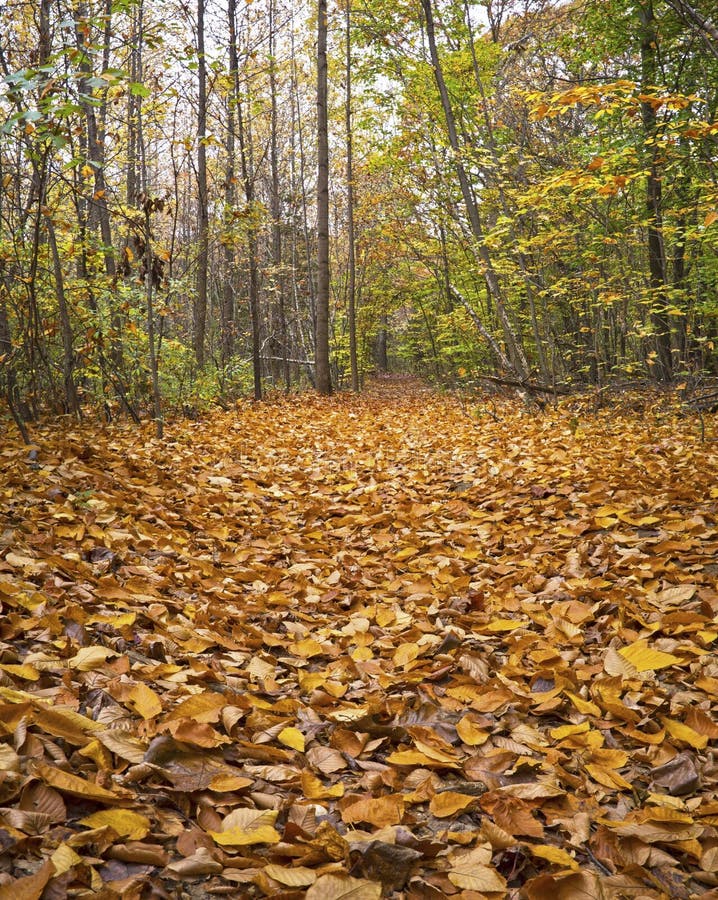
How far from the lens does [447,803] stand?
1.65 metres

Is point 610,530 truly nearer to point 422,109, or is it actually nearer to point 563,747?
point 563,747

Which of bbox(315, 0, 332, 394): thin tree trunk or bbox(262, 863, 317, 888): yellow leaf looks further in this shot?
bbox(315, 0, 332, 394): thin tree trunk

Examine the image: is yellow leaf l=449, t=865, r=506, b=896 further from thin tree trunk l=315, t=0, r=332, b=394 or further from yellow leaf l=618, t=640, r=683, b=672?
thin tree trunk l=315, t=0, r=332, b=394

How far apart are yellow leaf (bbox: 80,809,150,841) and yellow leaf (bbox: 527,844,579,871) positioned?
91cm

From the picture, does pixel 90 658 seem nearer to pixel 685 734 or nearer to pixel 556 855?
pixel 556 855

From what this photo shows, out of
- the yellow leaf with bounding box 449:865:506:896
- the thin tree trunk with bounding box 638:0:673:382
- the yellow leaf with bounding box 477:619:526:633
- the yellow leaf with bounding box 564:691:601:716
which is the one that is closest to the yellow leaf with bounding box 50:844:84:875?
the yellow leaf with bounding box 449:865:506:896

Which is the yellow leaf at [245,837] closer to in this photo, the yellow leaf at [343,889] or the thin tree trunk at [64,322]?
the yellow leaf at [343,889]

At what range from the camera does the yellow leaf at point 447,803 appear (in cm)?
163

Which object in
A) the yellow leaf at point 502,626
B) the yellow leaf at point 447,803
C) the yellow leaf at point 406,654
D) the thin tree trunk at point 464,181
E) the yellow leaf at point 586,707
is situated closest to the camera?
the yellow leaf at point 447,803

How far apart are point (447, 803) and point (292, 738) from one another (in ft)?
1.61

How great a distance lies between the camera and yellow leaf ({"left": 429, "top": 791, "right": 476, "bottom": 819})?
1.63 meters

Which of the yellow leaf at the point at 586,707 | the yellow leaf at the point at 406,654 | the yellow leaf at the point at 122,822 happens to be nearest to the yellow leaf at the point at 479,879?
the yellow leaf at the point at 122,822

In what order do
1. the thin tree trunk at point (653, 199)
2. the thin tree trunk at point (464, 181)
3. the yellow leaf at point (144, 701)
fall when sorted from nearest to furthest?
the yellow leaf at point (144, 701), the thin tree trunk at point (653, 199), the thin tree trunk at point (464, 181)

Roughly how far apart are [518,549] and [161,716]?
236 centimetres
